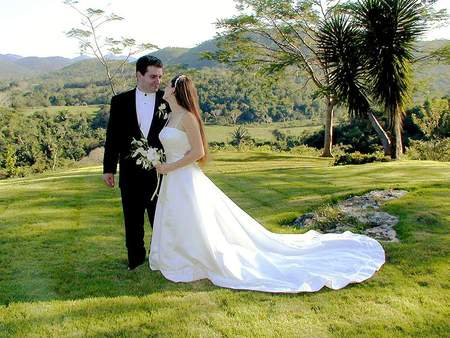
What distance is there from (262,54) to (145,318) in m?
24.2

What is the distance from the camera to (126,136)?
17.8 ft

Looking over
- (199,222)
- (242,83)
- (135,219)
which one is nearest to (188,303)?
(199,222)

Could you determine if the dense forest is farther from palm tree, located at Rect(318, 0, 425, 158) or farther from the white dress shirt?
the white dress shirt

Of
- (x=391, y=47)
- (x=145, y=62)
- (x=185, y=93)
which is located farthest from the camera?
(x=391, y=47)

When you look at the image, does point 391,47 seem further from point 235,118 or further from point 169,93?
point 235,118

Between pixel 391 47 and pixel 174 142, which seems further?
pixel 391 47

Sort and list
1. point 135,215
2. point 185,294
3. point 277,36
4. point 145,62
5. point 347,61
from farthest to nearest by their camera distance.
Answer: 1. point 277,36
2. point 347,61
3. point 135,215
4. point 145,62
5. point 185,294

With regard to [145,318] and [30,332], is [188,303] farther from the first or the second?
[30,332]

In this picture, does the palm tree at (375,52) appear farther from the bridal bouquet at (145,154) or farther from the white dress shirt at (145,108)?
the bridal bouquet at (145,154)

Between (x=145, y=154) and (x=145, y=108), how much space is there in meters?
0.59

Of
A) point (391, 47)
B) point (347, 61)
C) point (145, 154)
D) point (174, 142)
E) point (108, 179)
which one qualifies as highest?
point (391, 47)

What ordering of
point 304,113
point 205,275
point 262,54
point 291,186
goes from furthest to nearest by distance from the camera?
1. point 304,113
2. point 262,54
3. point 291,186
4. point 205,275

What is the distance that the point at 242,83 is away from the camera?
98.9 feet

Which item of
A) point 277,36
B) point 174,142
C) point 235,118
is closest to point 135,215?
point 174,142
